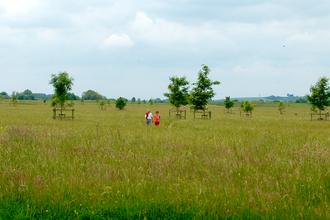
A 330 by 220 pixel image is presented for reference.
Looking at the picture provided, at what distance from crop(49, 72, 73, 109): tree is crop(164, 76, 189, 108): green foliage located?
14.4 meters

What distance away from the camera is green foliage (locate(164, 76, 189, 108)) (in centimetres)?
3644

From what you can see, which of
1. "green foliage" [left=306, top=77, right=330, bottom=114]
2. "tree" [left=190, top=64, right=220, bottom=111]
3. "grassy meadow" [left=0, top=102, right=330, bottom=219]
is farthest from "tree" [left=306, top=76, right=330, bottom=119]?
"grassy meadow" [left=0, top=102, right=330, bottom=219]

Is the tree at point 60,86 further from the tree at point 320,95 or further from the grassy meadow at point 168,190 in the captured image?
the tree at point 320,95

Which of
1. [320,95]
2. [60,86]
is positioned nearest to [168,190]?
[60,86]

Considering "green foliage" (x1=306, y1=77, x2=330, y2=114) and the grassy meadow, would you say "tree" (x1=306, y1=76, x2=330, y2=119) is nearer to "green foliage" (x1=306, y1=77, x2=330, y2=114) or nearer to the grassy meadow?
"green foliage" (x1=306, y1=77, x2=330, y2=114)

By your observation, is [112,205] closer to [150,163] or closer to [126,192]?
[126,192]

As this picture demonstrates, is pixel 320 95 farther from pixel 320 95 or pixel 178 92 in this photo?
pixel 178 92

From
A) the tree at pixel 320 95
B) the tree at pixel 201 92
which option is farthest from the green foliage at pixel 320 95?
the tree at pixel 201 92

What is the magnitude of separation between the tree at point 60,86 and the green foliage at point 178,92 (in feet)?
47.2

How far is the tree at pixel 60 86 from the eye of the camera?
97.8ft

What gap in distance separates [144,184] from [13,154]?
5.03 meters

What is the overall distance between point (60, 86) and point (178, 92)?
54.1 feet

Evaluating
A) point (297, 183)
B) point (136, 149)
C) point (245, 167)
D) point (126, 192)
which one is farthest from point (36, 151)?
point (297, 183)

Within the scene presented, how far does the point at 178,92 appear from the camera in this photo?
36.4m
